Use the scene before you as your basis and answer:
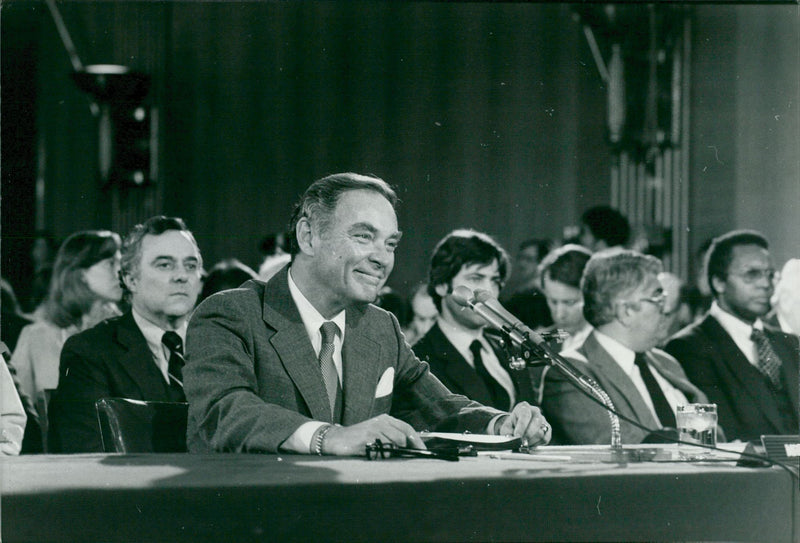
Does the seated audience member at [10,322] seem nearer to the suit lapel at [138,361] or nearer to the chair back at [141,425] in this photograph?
the suit lapel at [138,361]

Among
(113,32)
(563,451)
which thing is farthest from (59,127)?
(563,451)

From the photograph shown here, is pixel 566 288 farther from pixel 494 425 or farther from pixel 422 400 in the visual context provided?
pixel 494 425

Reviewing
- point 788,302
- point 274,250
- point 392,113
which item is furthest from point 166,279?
point 392,113

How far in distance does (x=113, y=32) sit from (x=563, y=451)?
6.09 metres

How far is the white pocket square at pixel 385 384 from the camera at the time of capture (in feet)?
8.40

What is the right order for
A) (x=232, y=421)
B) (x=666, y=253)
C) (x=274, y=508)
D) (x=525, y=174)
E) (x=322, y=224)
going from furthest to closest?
1. (x=525, y=174)
2. (x=666, y=253)
3. (x=322, y=224)
4. (x=232, y=421)
5. (x=274, y=508)

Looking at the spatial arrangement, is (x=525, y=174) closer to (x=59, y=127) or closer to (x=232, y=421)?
(x=59, y=127)

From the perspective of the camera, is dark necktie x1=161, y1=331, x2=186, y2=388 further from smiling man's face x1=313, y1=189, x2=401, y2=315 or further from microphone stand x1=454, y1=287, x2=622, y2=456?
microphone stand x1=454, y1=287, x2=622, y2=456

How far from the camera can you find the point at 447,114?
22.9 ft

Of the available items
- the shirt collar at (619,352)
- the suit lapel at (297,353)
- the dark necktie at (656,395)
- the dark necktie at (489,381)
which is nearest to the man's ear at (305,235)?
the suit lapel at (297,353)

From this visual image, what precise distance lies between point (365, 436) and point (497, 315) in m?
0.42

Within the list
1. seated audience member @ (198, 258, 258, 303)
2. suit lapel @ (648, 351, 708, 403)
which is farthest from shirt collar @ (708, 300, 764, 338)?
seated audience member @ (198, 258, 258, 303)

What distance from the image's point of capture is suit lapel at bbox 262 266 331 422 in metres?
2.41

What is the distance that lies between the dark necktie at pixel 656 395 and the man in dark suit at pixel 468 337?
1.32ft
